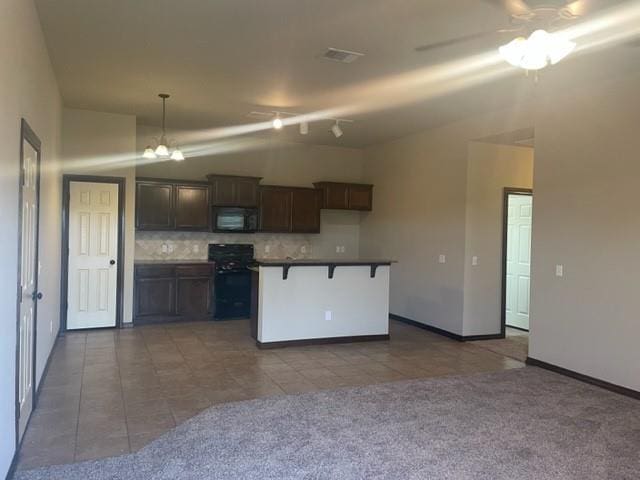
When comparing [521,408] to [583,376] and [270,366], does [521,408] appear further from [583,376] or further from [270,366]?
[270,366]

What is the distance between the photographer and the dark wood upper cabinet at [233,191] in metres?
7.64

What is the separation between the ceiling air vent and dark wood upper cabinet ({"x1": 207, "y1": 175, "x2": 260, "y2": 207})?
379 centimetres

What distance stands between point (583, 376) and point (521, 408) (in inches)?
49.4

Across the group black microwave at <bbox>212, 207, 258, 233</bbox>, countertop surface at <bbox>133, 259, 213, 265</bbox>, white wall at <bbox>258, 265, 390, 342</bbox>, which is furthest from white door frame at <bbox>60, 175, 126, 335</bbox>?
white wall at <bbox>258, 265, 390, 342</bbox>

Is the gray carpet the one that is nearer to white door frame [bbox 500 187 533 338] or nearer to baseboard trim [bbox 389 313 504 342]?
baseboard trim [bbox 389 313 504 342]

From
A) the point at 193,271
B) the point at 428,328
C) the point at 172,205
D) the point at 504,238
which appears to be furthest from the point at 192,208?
the point at 504,238

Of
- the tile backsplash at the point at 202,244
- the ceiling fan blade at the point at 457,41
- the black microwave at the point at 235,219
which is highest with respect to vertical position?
the ceiling fan blade at the point at 457,41

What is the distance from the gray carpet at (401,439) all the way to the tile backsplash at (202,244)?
4.34 m

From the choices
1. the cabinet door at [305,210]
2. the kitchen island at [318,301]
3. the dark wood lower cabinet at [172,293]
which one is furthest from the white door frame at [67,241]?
the cabinet door at [305,210]

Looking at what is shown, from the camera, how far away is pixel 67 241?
6.36 metres

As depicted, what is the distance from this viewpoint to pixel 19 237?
2.94 m

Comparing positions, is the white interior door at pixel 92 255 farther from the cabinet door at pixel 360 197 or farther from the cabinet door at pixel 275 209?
the cabinet door at pixel 360 197

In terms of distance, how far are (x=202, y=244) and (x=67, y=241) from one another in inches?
83.2

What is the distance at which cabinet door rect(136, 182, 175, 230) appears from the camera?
23.5ft
